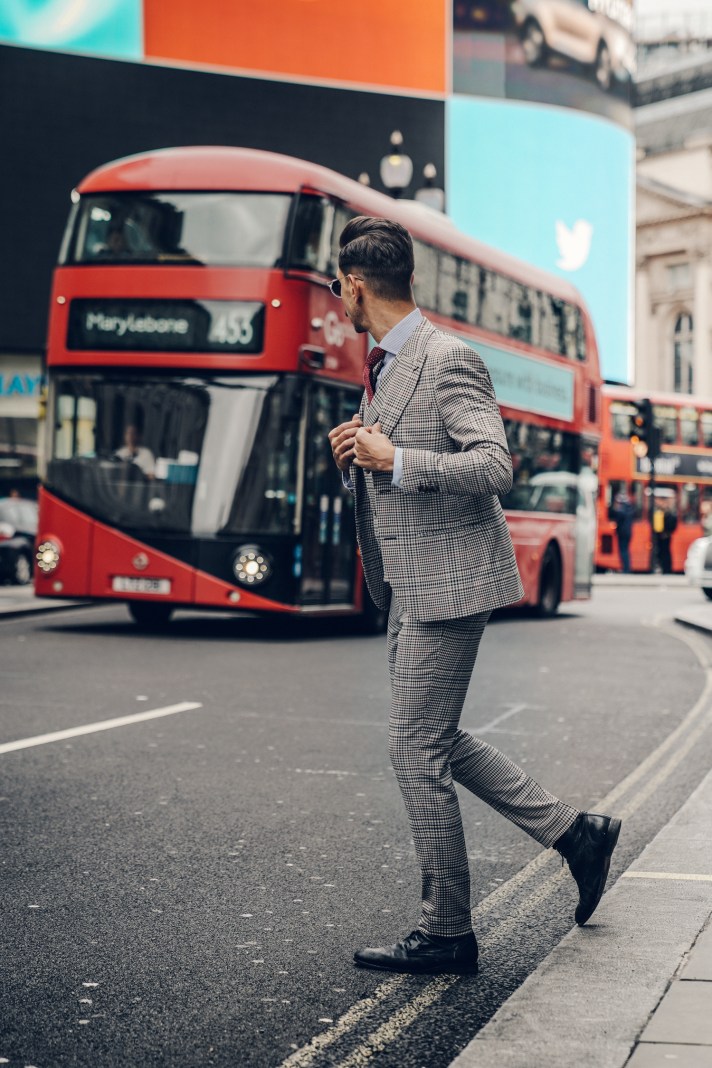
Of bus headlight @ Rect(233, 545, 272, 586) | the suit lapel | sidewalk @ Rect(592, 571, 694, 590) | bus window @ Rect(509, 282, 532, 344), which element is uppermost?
bus window @ Rect(509, 282, 532, 344)

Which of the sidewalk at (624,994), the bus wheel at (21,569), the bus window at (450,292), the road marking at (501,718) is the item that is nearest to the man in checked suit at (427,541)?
the sidewalk at (624,994)

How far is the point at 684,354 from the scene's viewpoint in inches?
2773

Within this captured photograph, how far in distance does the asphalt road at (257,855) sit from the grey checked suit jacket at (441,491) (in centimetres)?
94

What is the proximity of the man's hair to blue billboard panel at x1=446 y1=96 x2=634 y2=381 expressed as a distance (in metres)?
35.5

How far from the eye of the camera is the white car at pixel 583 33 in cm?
4231

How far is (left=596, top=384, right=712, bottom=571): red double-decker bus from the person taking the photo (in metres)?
34.3

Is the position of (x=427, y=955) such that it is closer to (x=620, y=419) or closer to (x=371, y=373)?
(x=371, y=373)

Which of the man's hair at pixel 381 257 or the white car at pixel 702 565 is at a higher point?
the man's hair at pixel 381 257

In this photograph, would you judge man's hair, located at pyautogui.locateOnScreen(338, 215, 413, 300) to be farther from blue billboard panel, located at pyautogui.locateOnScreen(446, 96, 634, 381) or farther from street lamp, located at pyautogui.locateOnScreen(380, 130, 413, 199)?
blue billboard panel, located at pyautogui.locateOnScreen(446, 96, 634, 381)

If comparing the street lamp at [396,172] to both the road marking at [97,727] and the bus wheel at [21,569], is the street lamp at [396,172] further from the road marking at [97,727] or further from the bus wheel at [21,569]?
the road marking at [97,727]

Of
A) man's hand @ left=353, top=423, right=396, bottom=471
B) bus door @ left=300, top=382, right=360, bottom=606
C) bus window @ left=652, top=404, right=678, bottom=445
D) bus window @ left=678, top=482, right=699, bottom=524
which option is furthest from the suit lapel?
bus window @ left=678, top=482, right=699, bottom=524

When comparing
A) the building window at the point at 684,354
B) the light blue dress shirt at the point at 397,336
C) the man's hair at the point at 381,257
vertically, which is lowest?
the light blue dress shirt at the point at 397,336

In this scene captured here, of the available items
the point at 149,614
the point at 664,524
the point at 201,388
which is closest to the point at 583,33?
the point at 664,524

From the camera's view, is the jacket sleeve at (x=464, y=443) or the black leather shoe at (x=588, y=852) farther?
the black leather shoe at (x=588, y=852)
